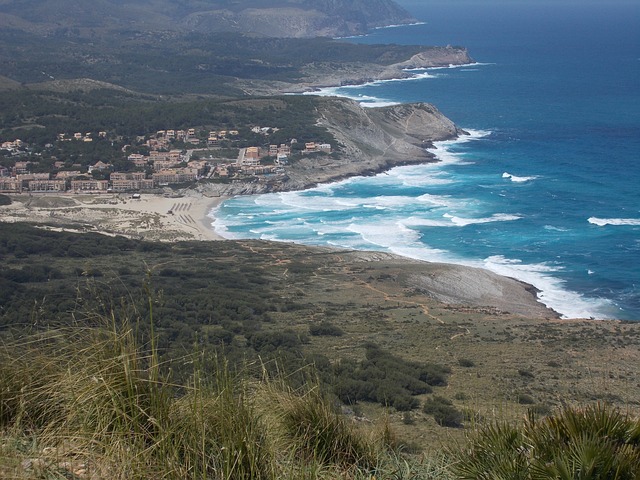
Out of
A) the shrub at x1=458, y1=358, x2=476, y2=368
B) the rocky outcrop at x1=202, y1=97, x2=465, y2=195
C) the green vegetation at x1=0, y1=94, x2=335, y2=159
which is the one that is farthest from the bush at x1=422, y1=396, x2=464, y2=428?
the green vegetation at x1=0, y1=94, x2=335, y2=159

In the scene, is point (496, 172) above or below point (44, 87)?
below

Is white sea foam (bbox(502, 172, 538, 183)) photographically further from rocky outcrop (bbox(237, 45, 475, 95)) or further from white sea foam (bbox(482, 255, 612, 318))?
rocky outcrop (bbox(237, 45, 475, 95))

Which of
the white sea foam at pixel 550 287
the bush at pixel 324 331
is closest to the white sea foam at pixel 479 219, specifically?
the white sea foam at pixel 550 287

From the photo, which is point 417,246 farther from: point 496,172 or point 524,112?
Answer: point 524,112

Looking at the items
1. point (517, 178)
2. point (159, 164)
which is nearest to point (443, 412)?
point (517, 178)

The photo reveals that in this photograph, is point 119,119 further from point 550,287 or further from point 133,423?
point 133,423

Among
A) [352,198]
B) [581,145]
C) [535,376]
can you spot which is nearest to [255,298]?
[535,376]

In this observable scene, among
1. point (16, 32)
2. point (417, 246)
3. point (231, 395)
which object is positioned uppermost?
point (16, 32)
